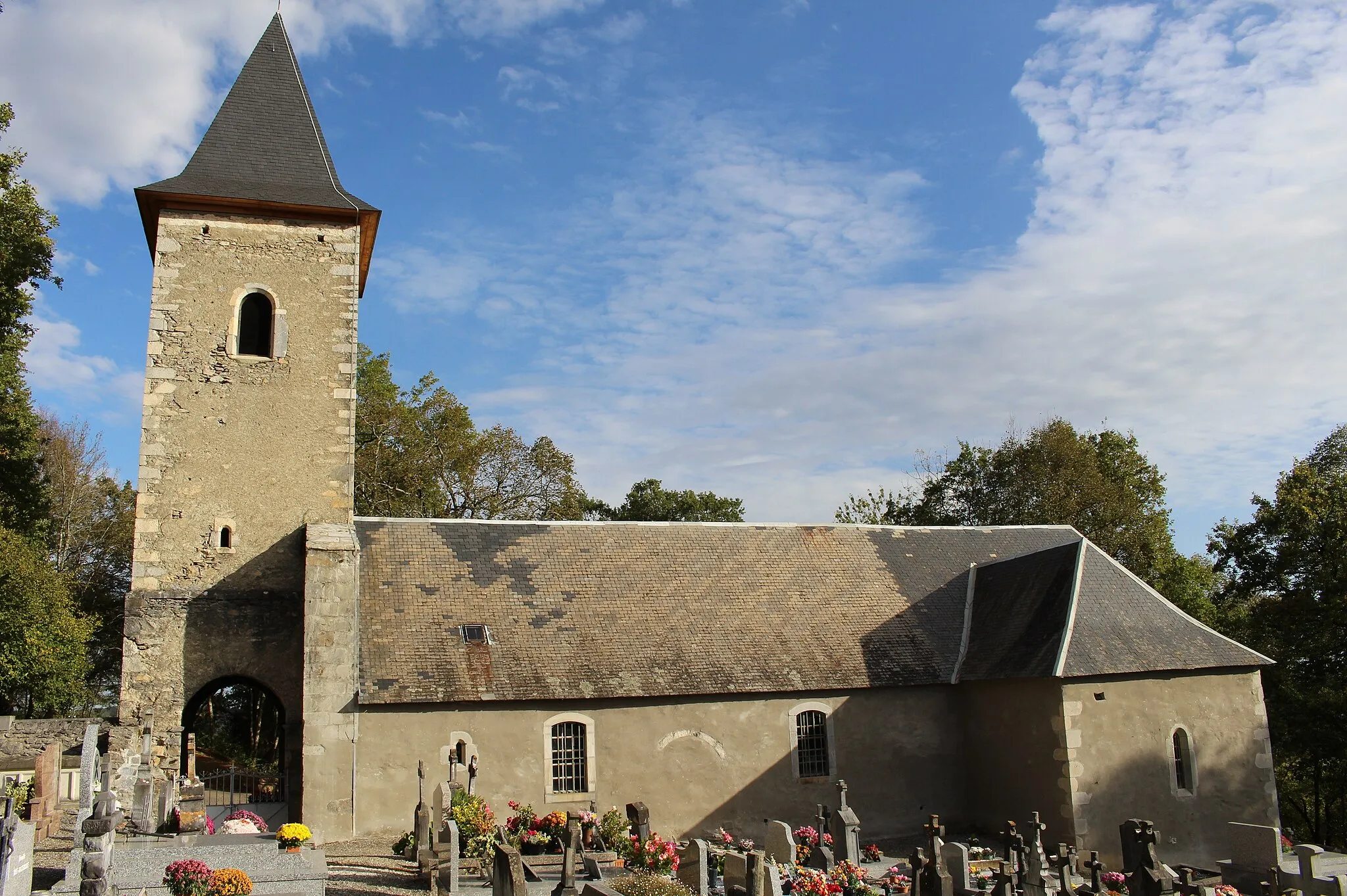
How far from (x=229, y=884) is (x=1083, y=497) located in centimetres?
3242

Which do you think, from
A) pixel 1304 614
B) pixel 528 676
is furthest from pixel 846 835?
pixel 1304 614

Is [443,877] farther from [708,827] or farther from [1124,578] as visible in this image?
[1124,578]

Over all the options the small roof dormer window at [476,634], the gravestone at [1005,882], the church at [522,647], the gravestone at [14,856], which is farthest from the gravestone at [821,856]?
the gravestone at [14,856]

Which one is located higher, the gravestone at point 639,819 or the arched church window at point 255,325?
the arched church window at point 255,325

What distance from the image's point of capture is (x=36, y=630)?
2614cm

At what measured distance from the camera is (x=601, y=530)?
878 inches

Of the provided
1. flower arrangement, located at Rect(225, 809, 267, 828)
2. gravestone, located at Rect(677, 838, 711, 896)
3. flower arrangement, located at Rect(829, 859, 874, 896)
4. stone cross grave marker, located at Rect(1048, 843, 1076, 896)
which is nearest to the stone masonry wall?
flower arrangement, located at Rect(225, 809, 267, 828)

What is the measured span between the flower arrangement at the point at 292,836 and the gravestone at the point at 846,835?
8.03m

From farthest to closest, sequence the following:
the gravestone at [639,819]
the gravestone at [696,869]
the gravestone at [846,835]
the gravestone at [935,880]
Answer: the gravestone at [639,819], the gravestone at [846,835], the gravestone at [696,869], the gravestone at [935,880]

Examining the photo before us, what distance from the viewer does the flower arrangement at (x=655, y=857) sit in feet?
46.8

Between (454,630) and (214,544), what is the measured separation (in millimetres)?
4659

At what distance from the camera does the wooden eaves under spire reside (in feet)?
63.3

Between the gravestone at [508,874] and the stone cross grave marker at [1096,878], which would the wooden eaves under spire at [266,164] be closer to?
the gravestone at [508,874]

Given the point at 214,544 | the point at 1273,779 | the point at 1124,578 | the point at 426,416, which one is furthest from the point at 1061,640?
the point at 426,416
